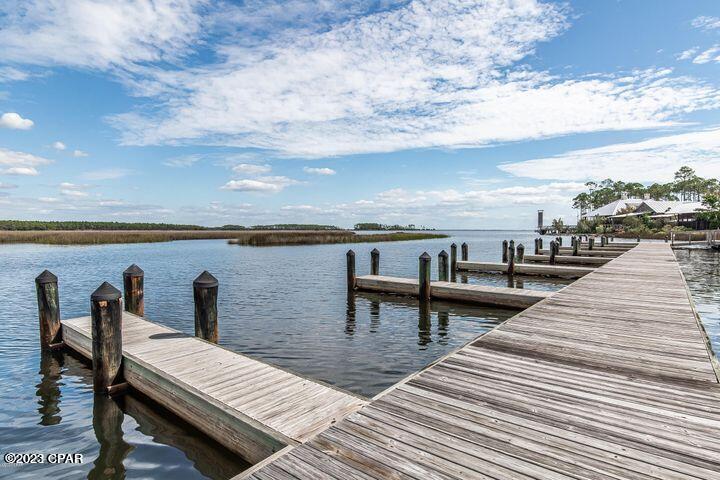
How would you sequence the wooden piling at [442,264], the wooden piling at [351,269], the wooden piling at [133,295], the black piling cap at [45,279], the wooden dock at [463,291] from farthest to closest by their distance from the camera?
the wooden piling at [442,264] → the wooden piling at [351,269] → the wooden dock at [463,291] → the wooden piling at [133,295] → the black piling cap at [45,279]

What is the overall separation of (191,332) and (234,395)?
24.7 feet

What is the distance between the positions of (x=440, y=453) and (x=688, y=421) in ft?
8.35

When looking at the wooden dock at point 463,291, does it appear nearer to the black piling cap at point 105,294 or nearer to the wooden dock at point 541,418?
the wooden dock at point 541,418

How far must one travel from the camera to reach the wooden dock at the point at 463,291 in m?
12.7

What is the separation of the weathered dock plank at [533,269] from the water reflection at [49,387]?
1916cm

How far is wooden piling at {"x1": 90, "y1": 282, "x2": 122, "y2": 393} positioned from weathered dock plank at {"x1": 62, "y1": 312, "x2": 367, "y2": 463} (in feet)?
0.66

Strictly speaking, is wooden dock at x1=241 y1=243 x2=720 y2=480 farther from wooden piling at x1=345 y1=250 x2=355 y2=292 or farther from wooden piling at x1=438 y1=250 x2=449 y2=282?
wooden piling at x1=438 y1=250 x2=449 y2=282

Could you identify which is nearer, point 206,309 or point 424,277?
point 206,309

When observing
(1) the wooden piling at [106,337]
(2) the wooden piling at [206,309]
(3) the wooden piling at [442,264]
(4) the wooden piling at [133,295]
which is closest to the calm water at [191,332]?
(1) the wooden piling at [106,337]

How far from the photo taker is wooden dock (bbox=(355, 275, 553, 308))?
12.7 m

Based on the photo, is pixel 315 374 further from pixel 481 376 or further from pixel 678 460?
pixel 678 460

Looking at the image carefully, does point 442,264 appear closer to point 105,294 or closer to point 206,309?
point 206,309

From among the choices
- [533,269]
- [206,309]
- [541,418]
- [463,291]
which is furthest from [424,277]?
[541,418]

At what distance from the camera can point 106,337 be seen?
21.3 ft
